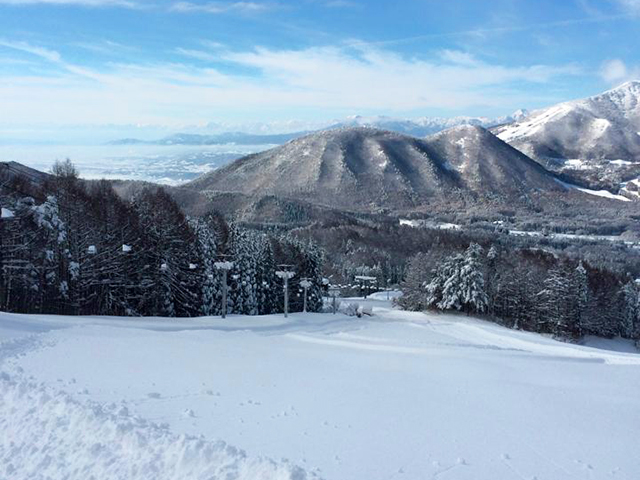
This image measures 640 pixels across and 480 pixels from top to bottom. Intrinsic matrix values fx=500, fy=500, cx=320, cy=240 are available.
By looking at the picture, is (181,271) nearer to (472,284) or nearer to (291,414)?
(291,414)

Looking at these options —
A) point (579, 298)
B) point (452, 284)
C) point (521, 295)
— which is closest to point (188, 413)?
point (452, 284)

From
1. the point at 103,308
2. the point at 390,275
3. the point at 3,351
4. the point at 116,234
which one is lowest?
the point at 390,275

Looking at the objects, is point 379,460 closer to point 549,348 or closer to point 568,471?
point 568,471

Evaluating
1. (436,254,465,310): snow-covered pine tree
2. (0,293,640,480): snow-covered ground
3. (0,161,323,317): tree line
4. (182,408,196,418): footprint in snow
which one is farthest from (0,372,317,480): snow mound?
(436,254,465,310): snow-covered pine tree

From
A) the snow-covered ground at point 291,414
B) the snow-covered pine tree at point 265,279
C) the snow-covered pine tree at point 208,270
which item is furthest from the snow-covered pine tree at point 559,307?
the snow-covered ground at point 291,414

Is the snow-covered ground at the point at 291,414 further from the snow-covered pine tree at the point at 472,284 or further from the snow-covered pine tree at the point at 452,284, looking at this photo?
the snow-covered pine tree at the point at 452,284

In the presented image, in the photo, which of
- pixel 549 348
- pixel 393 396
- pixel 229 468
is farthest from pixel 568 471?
pixel 549 348
